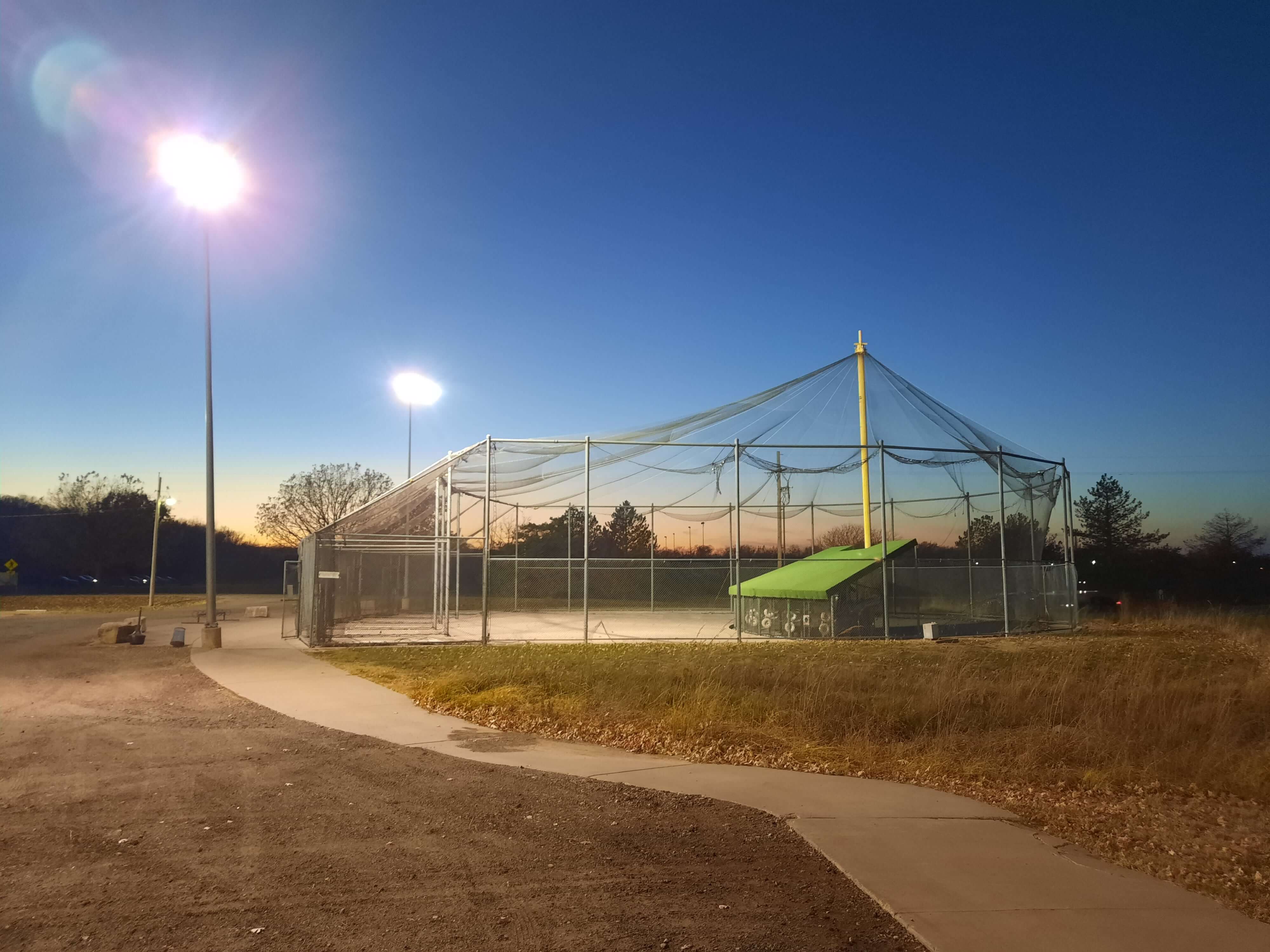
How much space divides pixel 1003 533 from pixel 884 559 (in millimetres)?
3076

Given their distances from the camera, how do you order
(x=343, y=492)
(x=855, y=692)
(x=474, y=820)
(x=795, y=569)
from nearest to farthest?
1. (x=474, y=820)
2. (x=855, y=692)
3. (x=795, y=569)
4. (x=343, y=492)

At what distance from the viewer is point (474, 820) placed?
546 centimetres

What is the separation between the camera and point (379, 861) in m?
4.68

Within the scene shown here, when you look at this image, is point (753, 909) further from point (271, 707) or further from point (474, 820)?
point (271, 707)

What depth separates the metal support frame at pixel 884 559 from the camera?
1848cm

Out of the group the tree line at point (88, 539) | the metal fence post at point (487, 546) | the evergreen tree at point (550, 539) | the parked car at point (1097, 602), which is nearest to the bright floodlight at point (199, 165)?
the metal fence post at point (487, 546)

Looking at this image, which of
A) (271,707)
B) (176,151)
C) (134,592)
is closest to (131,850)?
(271,707)

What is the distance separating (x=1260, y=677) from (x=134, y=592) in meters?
63.3

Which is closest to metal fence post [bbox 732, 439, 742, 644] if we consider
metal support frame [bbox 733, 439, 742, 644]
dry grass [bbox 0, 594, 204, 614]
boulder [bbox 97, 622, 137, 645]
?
metal support frame [bbox 733, 439, 742, 644]

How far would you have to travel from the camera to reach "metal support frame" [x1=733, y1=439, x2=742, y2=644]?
717 inches

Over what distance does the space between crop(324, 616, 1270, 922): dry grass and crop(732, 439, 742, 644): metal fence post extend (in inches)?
162

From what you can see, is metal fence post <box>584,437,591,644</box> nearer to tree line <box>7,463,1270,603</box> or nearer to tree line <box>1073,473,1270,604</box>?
tree line <box>7,463,1270,603</box>

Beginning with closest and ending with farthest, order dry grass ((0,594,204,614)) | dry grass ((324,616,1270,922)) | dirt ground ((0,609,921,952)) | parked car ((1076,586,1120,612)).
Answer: dirt ground ((0,609,921,952)), dry grass ((324,616,1270,922)), parked car ((1076,586,1120,612)), dry grass ((0,594,204,614))

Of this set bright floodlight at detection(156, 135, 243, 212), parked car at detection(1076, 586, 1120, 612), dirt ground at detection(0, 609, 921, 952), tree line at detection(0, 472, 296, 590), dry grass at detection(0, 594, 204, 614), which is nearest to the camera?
dirt ground at detection(0, 609, 921, 952)
